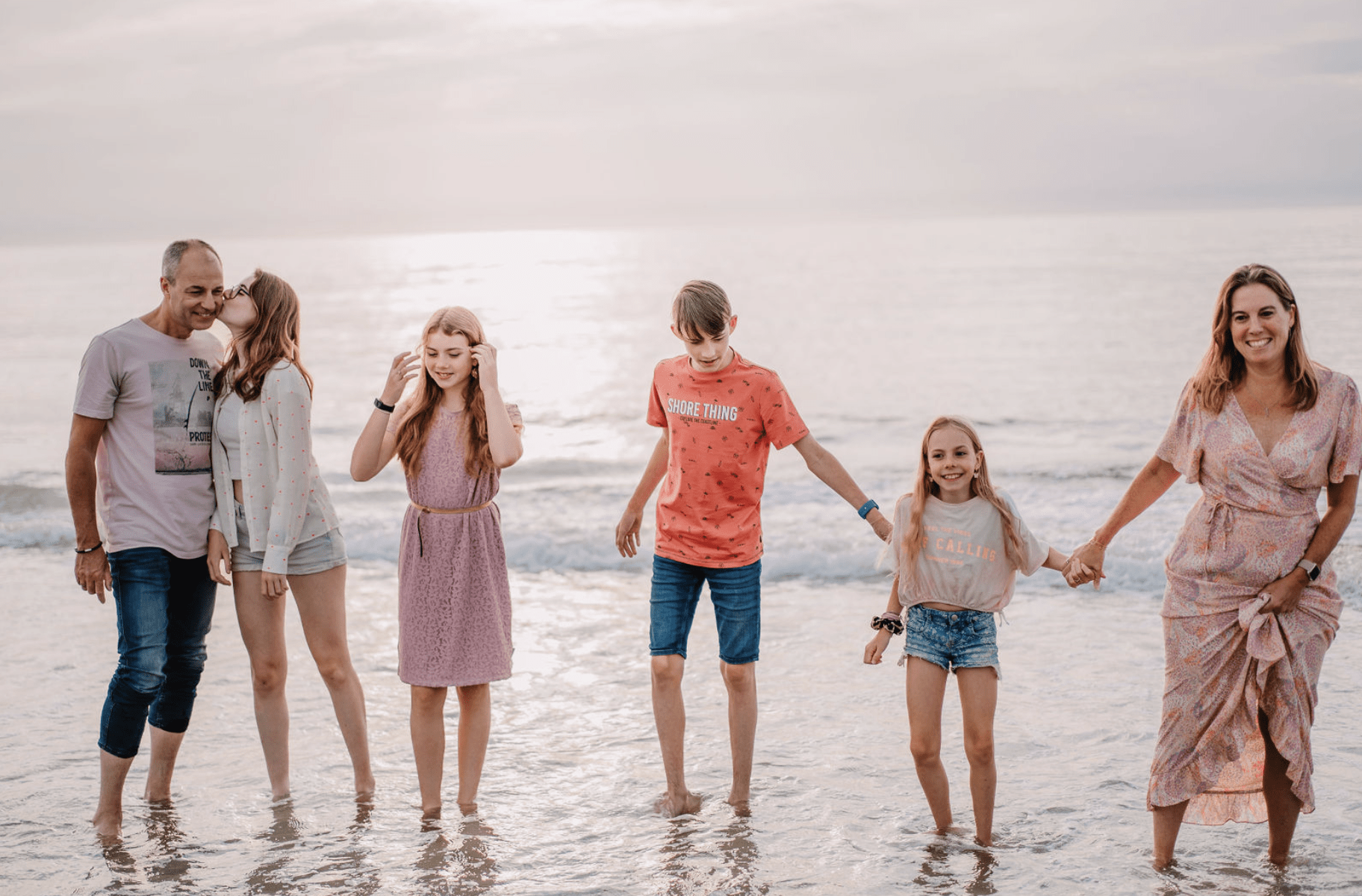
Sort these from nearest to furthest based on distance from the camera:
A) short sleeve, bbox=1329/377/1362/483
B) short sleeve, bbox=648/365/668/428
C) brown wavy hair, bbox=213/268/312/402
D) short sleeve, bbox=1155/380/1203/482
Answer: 1. short sleeve, bbox=1329/377/1362/483
2. short sleeve, bbox=1155/380/1203/482
3. brown wavy hair, bbox=213/268/312/402
4. short sleeve, bbox=648/365/668/428

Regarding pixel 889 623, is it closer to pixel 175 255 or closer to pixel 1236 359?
pixel 1236 359

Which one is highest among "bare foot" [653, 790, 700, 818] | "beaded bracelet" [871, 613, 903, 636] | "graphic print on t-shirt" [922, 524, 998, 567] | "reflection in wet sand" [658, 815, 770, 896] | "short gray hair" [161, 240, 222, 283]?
"short gray hair" [161, 240, 222, 283]

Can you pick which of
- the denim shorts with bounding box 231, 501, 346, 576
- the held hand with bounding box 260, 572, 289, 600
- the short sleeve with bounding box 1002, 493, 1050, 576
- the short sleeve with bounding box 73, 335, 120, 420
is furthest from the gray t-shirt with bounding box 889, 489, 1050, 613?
the short sleeve with bounding box 73, 335, 120, 420

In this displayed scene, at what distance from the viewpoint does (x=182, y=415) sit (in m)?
4.22

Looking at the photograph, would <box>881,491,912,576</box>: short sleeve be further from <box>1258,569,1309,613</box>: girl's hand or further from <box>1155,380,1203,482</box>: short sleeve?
<box>1258,569,1309,613</box>: girl's hand

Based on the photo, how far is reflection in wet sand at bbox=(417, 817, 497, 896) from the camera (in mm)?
3881

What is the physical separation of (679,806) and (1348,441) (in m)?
2.80

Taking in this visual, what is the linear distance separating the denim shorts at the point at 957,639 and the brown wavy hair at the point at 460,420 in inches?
69.7

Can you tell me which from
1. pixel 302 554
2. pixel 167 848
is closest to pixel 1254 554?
pixel 302 554

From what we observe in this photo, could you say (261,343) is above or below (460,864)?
above

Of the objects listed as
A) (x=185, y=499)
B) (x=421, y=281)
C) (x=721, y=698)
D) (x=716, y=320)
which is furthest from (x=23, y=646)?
(x=421, y=281)

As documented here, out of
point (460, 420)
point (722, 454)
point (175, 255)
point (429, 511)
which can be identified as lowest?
point (429, 511)

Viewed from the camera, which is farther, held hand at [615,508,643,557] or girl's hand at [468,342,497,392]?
held hand at [615,508,643,557]

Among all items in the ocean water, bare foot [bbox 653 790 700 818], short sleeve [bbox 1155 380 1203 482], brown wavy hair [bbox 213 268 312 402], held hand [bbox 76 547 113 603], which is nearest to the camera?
short sleeve [bbox 1155 380 1203 482]
